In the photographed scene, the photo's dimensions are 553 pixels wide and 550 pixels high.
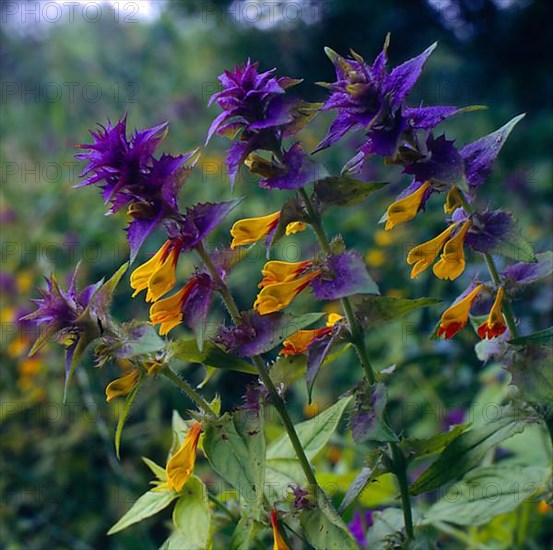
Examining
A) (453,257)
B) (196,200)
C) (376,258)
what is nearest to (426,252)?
(453,257)

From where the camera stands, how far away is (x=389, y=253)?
2076 mm

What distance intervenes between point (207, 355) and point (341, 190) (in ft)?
0.50

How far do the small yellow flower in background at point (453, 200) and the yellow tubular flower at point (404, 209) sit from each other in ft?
0.08

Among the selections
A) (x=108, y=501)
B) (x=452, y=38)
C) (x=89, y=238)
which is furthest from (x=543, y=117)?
(x=108, y=501)

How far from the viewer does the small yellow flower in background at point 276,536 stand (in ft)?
1.82

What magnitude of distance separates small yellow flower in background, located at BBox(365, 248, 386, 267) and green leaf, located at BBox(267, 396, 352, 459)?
1.26 metres

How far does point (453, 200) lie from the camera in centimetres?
61

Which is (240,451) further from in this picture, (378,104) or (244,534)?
(378,104)

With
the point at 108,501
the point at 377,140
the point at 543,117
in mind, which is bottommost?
the point at 543,117

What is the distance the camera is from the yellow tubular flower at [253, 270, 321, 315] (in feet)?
1.75

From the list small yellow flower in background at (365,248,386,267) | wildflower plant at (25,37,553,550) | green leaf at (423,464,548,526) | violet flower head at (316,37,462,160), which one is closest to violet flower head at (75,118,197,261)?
wildflower plant at (25,37,553,550)

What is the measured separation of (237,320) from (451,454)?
0.22 metres

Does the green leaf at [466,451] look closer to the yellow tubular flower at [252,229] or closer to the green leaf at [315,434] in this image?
the green leaf at [315,434]

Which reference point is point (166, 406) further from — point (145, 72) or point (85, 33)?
point (85, 33)
